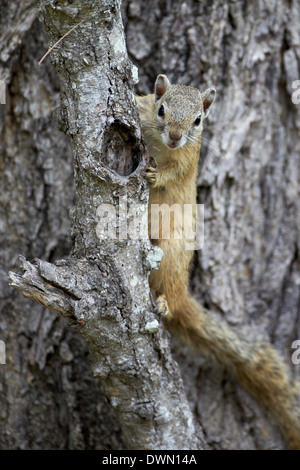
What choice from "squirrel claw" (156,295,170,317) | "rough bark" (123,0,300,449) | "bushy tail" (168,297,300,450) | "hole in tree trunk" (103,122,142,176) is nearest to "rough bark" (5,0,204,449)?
"hole in tree trunk" (103,122,142,176)

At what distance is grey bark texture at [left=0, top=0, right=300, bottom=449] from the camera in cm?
247

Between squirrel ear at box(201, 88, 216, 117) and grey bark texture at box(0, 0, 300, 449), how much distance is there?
0.92ft

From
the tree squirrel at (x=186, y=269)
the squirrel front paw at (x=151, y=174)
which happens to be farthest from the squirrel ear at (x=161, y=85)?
the squirrel front paw at (x=151, y=174)

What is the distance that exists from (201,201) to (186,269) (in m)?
0.40

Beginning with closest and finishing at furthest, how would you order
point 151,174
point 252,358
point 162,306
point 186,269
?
1. point 151,174
2. point 162,306
3. point 186,269
4. point 252,358

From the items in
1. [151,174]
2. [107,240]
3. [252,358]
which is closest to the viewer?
[107,240]

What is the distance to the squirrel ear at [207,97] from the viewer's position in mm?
2242

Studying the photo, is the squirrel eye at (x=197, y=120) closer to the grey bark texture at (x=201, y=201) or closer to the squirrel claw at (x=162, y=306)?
the grey bark texture at (x=201, y=201)

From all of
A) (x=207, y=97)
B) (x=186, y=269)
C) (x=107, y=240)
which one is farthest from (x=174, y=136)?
(x=186, y=269)

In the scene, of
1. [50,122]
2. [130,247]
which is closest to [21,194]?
[50,122]

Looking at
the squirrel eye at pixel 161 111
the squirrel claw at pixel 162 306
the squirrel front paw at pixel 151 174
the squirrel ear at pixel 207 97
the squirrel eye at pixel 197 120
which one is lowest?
the squirrel claw at pixel 162 306

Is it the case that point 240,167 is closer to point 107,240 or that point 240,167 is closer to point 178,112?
point 178,112

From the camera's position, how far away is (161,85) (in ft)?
7.30

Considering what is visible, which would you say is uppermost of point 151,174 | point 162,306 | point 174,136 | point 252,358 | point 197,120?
point 197,120
